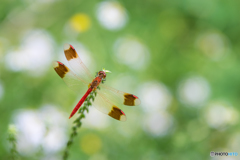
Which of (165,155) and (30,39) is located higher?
(30,39)

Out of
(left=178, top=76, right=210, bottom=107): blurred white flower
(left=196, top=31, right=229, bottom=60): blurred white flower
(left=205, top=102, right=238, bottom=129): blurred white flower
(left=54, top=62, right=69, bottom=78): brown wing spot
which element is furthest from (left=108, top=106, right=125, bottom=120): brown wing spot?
(left=196, top=31, right=229, bottom=60): blurred white flower

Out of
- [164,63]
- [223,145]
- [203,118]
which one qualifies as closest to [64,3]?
[164,63]

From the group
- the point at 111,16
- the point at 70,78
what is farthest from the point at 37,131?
the point at 111,16

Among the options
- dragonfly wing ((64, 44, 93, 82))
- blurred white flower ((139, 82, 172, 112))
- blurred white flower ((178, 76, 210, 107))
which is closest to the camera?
dragonfly wing ((64, 44, 93, 82))

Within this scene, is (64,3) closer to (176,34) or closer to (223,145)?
(176,34)

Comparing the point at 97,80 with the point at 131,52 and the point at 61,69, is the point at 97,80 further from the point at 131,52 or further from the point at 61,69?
the point at 131,52

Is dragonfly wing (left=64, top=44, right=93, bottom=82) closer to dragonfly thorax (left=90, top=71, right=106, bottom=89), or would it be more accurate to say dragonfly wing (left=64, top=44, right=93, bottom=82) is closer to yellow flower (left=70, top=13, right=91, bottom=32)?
dragonfly thorax (left=90, top=71, right=106, bottom=89)

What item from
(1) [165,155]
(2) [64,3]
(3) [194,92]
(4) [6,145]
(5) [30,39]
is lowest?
(4) [6,145]
